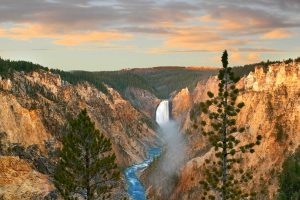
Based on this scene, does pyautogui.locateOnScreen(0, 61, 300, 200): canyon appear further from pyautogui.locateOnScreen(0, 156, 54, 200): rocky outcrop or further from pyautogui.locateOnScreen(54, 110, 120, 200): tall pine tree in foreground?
pyautogui.locateOnScreen(54, 110, 120, 200): tall pine tree in foreground

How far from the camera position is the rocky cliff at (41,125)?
7025 cm

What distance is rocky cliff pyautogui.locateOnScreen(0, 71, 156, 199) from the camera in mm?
70250

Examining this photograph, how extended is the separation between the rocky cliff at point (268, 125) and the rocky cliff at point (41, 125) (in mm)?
24432

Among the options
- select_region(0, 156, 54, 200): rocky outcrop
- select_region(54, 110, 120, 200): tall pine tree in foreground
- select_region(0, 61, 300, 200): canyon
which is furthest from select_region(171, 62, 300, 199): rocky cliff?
select_region(54, 110, 120, 200): tall pine tree in foreground

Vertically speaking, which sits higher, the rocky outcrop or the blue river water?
the rocky outcrop

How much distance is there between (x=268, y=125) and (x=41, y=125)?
134ft

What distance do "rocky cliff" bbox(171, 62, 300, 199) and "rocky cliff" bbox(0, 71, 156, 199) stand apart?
962 inches

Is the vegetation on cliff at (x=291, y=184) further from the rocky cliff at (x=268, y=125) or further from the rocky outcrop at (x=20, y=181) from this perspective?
the rocky outcrop at (x=20, y=181)

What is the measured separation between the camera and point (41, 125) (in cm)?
9781

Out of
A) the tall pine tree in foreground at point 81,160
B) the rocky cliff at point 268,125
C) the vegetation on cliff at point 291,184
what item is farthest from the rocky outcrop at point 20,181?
the tall pine tree in foreground at point 81,160

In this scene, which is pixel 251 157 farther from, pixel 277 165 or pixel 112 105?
pixel 112 105

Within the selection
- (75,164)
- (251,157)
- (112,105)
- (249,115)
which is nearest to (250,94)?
(249,115)

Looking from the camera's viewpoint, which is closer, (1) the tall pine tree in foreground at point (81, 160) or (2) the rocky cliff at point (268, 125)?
(1) the tall pine tree in foreground at point (81, 160)

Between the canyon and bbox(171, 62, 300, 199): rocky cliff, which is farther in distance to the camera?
bbox(171, 62, 300, 199): rocky cliff
